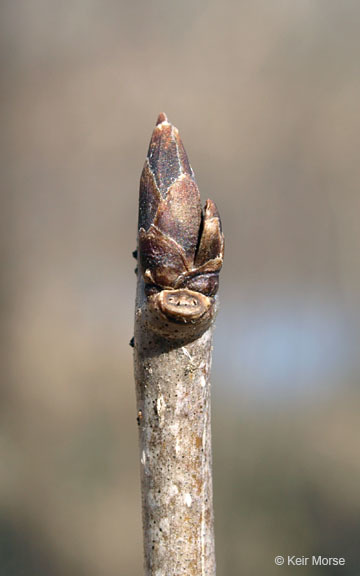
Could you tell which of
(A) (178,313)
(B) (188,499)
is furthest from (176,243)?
(B) (188,499)

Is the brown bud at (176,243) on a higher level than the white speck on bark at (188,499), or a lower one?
higher

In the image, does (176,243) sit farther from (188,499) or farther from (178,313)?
(188,499)

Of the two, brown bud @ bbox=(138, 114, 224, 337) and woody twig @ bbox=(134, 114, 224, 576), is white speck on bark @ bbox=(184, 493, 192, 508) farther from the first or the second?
brown bud @ bbox=(138, 114, 224, 337)

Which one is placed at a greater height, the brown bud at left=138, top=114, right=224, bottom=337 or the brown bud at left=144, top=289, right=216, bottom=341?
the brown bud at left=138, top=114, right=224, bottom=337

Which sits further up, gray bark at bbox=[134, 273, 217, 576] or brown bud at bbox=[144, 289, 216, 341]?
brown bud at bbox=[144, 289, 216, 341]

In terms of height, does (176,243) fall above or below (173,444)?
above

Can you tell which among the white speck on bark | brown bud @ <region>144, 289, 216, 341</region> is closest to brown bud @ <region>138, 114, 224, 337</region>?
brown bud @ <region>144, 289, 216, 341</region>

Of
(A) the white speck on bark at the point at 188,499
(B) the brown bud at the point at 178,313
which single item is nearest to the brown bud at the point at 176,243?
(B) the brown bud at the point at 178,313

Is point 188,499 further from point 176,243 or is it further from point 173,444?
point 176,243

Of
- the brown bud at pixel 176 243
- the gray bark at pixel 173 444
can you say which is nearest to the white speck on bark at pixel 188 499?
the gray bark at pixel 173 444

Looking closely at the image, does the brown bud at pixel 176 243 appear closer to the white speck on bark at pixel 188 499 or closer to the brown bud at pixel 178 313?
the brown bud at pixel 178 313

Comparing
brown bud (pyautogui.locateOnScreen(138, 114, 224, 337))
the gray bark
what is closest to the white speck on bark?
the gray bark

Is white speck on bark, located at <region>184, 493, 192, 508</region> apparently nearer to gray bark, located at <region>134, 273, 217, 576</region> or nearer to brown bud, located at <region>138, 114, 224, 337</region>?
gray bark, located at <region>134, 273, 217, 576</region>
